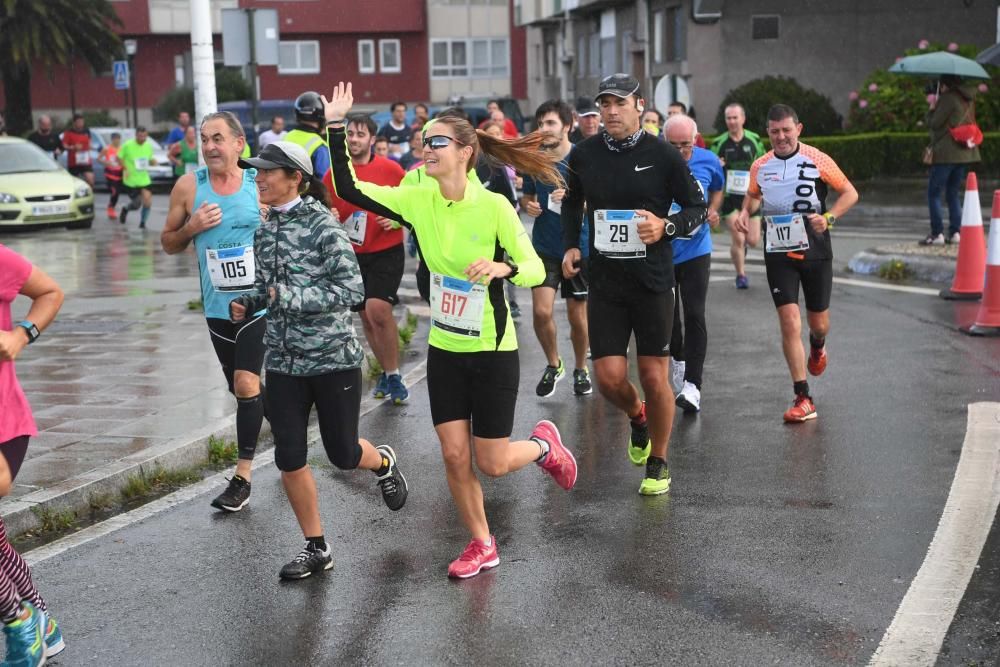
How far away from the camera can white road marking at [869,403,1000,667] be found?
4.75 m

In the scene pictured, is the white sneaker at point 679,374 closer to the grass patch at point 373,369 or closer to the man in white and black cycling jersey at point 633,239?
the man in white and black cycling jersey at point 633,239

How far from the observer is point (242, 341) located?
684 centimetres

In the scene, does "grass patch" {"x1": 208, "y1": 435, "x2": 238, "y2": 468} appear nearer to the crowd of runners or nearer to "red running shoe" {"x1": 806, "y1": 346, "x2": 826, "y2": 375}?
the crowd of runners

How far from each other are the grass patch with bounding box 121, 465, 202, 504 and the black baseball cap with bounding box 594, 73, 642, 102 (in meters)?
2.92

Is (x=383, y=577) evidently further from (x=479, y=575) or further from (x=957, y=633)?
(x=957, y=633)

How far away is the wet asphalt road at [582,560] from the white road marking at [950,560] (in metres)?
0.07

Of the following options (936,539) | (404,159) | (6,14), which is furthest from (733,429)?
(6,14)

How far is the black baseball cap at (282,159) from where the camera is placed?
562cm

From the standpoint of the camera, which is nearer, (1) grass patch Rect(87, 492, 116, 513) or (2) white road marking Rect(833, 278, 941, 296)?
(1) grass patch Rect(87, 492, 116, 513)

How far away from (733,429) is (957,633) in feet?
11.3

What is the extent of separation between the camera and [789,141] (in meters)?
8.61

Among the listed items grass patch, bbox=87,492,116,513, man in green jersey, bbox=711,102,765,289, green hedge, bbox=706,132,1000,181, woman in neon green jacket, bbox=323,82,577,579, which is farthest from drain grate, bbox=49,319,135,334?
green hedge, bbox=706,132,1000,181

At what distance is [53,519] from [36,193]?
1794cm

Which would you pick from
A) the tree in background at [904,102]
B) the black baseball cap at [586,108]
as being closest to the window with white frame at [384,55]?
the tree in background at [904,102]
